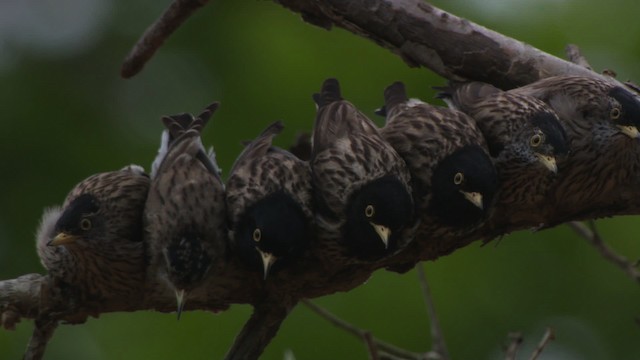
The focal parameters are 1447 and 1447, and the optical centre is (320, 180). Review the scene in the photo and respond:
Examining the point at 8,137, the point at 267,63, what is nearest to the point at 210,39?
the point at 267,63

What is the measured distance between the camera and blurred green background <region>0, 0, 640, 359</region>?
775cm

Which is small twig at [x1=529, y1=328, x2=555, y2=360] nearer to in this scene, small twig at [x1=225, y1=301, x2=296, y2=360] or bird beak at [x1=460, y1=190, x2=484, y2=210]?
bird beak at [x1=460, y1=190, x2=484, y2=210]

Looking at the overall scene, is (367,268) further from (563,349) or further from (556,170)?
(563,349)

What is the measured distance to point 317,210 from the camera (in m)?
5.50

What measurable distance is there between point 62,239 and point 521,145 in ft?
5.91

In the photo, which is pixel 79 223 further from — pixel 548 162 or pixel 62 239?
pixel 548 162

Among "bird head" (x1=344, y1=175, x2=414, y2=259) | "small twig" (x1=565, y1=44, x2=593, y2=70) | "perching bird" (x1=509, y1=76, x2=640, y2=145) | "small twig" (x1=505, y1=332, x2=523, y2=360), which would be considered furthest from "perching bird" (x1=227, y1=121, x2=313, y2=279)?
"small twig" (x1=565, y1=44, x2=593, y2=70)

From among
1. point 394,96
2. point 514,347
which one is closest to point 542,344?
point 514,347

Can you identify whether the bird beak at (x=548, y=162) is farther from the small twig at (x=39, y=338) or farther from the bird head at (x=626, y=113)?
the small twig at (x=39, y=338)

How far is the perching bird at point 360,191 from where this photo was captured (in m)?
5.30

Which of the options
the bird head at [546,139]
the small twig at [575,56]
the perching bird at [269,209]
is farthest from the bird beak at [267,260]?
the small twig at [575,56]

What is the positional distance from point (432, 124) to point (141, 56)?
4.30ft

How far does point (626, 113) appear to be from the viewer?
5.66m

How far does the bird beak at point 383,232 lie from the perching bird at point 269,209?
28 centimetres
